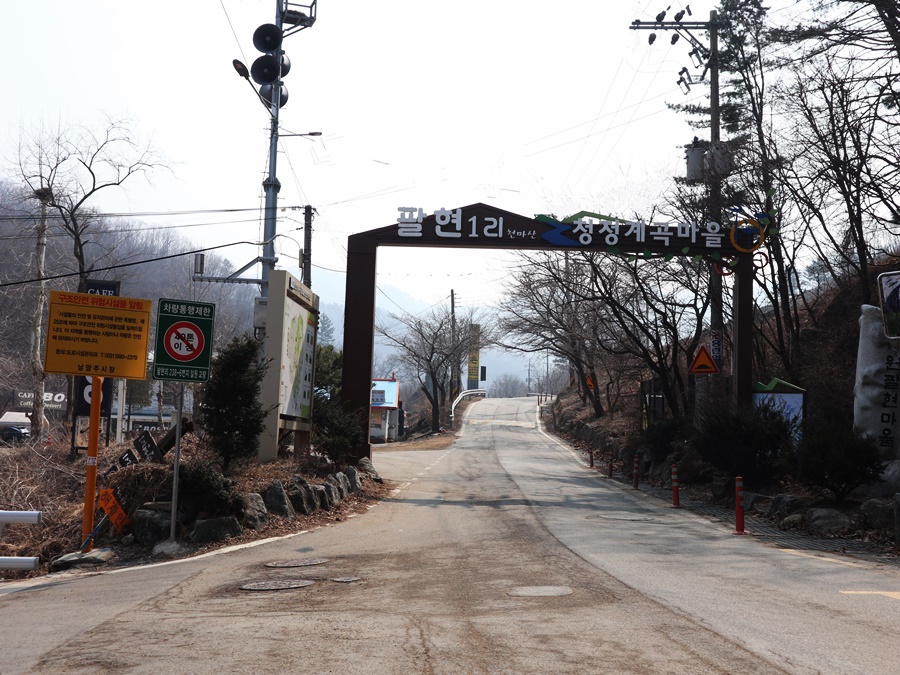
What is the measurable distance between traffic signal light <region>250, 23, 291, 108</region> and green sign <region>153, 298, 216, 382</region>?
1644cm

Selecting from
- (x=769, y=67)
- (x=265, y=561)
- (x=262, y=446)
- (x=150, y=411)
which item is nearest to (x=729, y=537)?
(x=265, y=561)

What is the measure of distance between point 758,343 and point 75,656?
26811 millimetres

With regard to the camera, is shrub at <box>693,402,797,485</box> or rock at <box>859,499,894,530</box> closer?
rock at <box>859,499,894,530</box>

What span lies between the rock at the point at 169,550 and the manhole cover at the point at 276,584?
2818mm

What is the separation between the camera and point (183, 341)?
1232cm

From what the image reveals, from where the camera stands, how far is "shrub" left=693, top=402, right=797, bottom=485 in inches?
728

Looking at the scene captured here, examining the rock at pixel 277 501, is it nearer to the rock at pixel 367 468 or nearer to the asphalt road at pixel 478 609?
the asphalt road at pixel 478 609

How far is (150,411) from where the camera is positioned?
76.2 m

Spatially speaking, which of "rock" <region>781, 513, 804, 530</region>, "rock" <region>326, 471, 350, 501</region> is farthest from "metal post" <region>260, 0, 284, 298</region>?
"rock" <region>781, 513, 804, 530</region>

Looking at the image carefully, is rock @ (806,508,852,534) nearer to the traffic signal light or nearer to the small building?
the traffic signal light

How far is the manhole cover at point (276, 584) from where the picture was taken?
8.73 m

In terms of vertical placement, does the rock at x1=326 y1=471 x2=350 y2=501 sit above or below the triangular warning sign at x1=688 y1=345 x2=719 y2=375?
below

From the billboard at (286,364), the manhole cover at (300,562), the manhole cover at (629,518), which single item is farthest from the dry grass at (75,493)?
the manhole cover at (629,518)

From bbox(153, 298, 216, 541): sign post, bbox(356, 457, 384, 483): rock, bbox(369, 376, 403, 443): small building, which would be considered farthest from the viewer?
bbox(369, 376, 403, 443): small building
